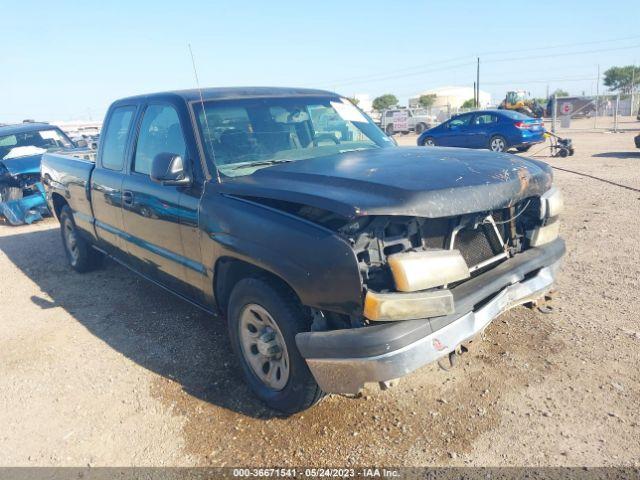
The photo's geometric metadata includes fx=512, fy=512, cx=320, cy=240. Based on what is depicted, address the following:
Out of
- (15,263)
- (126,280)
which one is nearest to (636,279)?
(126,280)

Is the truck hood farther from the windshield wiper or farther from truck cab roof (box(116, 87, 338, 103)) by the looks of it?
truck cab roof (box(116, 87, 338, 103))

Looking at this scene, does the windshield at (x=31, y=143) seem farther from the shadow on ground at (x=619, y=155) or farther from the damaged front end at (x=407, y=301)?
the shadow on ground at (x=619, y=155)

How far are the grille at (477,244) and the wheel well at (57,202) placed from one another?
16.7 feet

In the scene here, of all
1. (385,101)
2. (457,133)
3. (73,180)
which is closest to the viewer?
(73,180)

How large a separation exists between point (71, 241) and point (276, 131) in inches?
148

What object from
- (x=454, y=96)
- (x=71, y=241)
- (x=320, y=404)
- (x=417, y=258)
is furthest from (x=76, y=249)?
(x=454, y=96)

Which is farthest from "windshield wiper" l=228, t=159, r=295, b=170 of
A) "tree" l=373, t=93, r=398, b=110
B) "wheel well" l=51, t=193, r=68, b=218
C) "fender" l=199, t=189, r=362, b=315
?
"tree" l=373, t=93, r=398, b=110

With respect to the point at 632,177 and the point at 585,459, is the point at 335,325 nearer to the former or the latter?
the point at 585,459

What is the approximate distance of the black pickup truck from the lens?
8.08 ft

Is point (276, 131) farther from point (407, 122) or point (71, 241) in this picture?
point (407, 122)

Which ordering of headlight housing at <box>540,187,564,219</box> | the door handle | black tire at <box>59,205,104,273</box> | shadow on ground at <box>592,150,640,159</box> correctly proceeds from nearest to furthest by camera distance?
headlight housing at <box>540,187,564,219</box> → the door handle → black tire at <box>59,205,104,273</box> → shadow on ground at <box>592,150,640,159</box>

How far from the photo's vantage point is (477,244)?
9.89 feet

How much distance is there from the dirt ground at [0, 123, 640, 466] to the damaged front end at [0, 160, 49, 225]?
499 centimetres

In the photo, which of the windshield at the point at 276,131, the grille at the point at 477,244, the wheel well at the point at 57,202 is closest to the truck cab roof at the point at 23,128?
the wheel well at the point at 57,202
